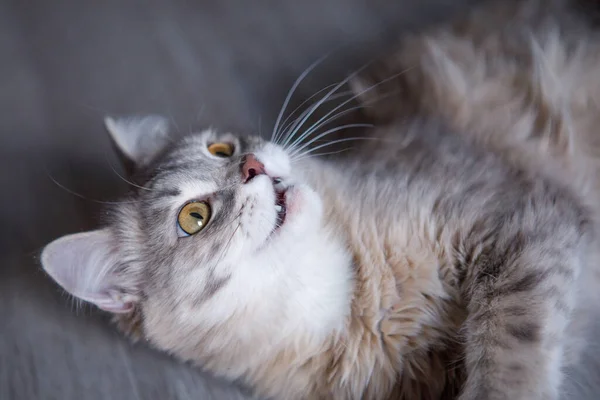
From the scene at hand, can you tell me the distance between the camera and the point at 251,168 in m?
1.09

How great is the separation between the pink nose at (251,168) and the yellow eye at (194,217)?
11cm

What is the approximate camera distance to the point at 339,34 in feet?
5.98

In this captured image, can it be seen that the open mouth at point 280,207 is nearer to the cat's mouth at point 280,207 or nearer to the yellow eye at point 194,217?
the cat's mouth at point 280,207

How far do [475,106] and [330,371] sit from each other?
33.1 inches

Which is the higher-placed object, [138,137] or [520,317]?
[520,317]

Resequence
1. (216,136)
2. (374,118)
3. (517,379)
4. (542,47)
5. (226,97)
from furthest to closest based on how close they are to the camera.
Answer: (226,97), (374,118), (542,47), (216,136), (517,379)

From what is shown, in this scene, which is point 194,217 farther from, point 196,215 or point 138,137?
point 138,137

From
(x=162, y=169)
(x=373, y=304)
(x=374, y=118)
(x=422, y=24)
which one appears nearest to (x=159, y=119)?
(x=162, y=169)

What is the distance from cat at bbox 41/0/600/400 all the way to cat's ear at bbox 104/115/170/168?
3cm

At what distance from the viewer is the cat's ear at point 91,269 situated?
103 cm

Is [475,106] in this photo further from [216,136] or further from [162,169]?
[162,169]

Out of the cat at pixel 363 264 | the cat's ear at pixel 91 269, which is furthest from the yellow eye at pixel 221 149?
the cat's ear at pixel 91 269

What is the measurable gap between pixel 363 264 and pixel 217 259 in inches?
13.3

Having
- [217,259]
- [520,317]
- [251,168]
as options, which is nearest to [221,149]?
[251,168]
